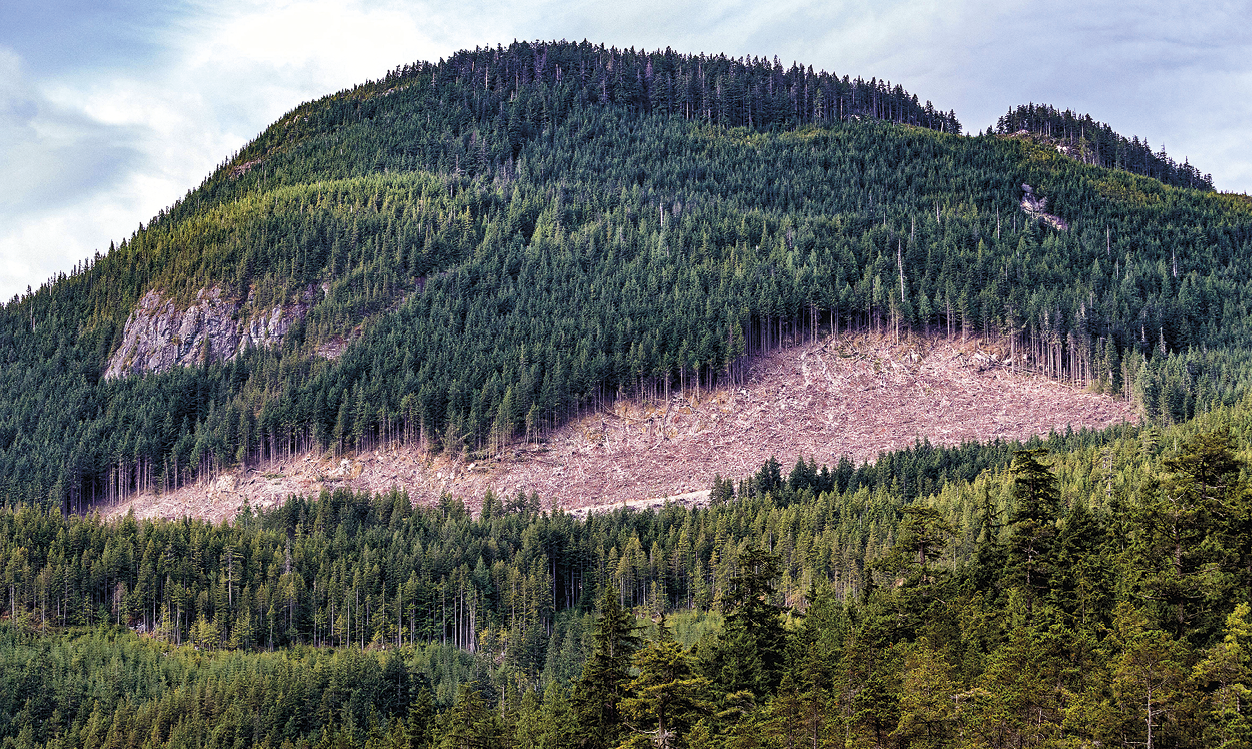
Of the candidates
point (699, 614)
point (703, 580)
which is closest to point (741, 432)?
point (703, 580)

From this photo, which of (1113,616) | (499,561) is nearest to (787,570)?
(499,561)

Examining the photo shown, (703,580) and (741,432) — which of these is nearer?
(703,580)

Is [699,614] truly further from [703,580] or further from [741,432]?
[741,432]

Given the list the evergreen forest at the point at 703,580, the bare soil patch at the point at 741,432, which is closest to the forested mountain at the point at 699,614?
the evergreen forest at the point at 703,580

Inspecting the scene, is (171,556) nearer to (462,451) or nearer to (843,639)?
(462,451)

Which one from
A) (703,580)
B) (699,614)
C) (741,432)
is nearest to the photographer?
(699,614)

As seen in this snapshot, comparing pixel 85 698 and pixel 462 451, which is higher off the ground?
pixel 462 451

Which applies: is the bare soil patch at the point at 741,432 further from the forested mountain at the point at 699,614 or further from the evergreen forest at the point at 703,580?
the forested mountain at the point at 699,614

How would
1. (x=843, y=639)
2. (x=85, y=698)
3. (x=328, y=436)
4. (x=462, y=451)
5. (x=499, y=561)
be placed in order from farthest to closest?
(x=328, y=436), (x=462, y=451), (x=499, y=561), (x=85, y=698), (x=843, y=639)
